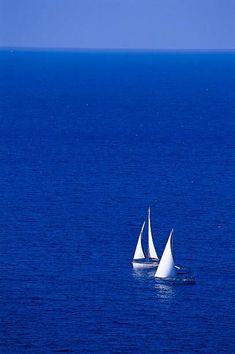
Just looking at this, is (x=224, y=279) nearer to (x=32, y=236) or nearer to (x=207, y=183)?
(x=32, y=236)

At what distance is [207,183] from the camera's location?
141 metres

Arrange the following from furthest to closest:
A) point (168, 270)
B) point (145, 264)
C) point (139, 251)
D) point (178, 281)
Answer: point (139, 251) < point (145, 264) < point (168, 270) < point (178, 281)

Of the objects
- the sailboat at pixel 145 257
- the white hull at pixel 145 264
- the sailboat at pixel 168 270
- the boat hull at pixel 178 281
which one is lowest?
the boat hull at pixel 178 281

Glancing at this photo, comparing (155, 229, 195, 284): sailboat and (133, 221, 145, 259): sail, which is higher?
(133, 221, 145, 259): sail

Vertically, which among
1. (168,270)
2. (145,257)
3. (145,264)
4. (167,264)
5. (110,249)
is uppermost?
(110,249)

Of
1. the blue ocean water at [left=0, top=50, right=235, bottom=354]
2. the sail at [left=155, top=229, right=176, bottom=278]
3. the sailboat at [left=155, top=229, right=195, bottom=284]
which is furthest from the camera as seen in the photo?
the sail at [left=155, top=229, right=176, bottom=278]

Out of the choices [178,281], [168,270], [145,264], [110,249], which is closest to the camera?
[178,281]

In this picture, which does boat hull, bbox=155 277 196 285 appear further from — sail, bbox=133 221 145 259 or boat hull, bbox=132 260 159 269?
sail, bbox=133 221 145 259

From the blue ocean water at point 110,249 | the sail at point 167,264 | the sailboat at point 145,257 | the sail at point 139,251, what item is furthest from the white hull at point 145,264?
the sail at point 167,264

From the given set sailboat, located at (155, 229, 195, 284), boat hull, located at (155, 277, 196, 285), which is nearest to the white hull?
sailboat, located at (155, 229, 195, 284)

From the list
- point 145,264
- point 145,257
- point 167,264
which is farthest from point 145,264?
point 167,264

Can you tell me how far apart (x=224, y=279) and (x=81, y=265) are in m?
11.9

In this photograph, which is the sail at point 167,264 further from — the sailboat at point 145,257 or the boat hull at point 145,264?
the sailboat at point 145,257

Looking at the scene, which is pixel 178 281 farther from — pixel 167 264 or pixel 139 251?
pixel 139 251
